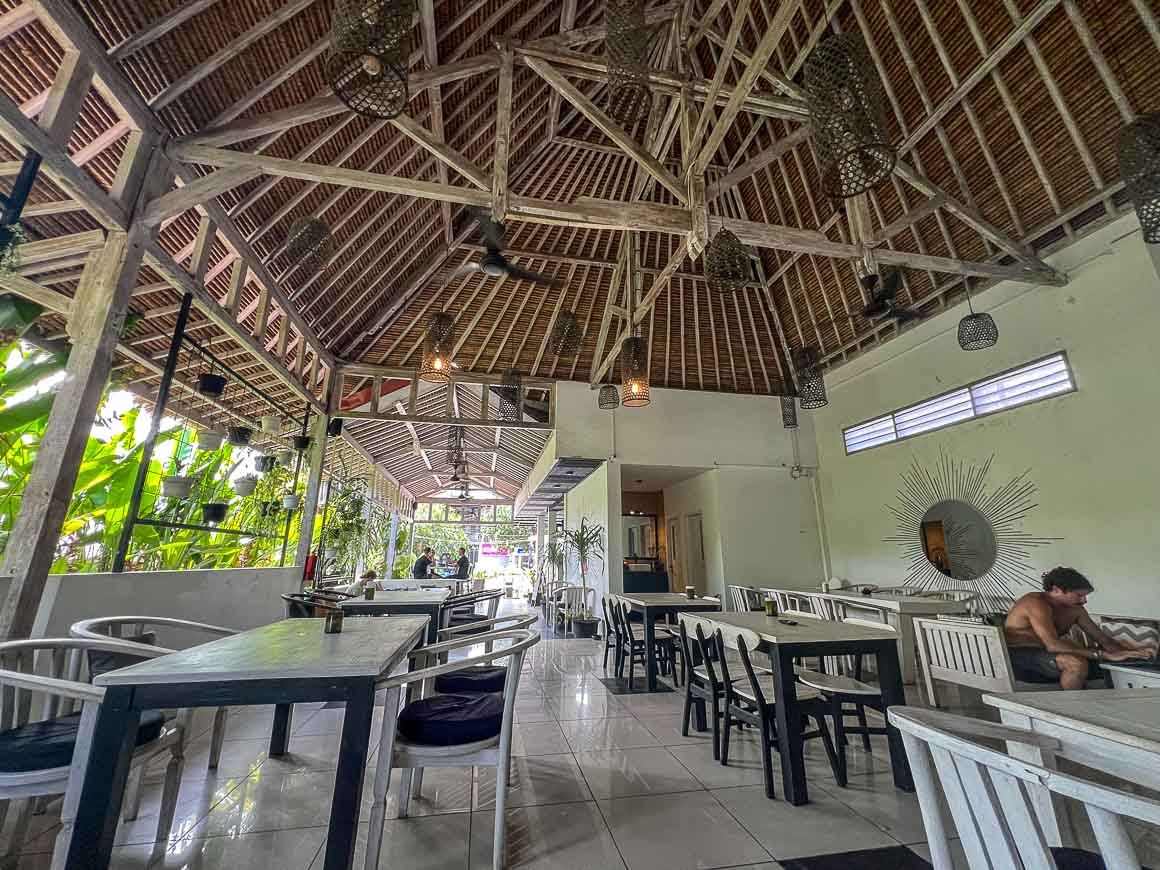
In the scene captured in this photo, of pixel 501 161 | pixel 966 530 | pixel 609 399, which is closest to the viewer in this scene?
pixel 501 161

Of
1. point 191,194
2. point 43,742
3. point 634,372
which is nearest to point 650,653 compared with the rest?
point 634,372

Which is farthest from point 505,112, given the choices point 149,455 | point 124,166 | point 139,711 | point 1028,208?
point 1028,208

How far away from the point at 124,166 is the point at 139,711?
3.54m

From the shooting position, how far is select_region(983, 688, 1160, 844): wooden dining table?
117 centimetres

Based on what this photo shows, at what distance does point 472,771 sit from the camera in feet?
8.97

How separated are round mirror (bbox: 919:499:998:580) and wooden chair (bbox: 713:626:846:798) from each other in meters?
4.46

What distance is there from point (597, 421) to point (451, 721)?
6.50m

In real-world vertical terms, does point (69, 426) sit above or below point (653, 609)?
above

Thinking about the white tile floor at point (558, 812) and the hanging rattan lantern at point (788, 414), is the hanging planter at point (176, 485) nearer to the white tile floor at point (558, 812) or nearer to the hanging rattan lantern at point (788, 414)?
the white tile floor at point (558, 812)

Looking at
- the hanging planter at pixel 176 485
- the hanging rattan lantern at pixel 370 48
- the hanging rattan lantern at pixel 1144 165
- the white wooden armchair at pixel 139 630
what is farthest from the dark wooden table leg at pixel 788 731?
the hanging planter at pixel 176 485

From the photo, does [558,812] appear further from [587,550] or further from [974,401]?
[974,401]

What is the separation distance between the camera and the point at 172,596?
360 cm

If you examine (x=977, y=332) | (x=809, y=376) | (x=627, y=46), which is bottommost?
(x=809, y=376)

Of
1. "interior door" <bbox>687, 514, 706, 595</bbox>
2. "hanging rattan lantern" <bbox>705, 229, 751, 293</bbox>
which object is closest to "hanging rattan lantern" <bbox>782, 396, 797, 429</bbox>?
"interior door" <bbox>687, 514, 706, 595</bbox>
